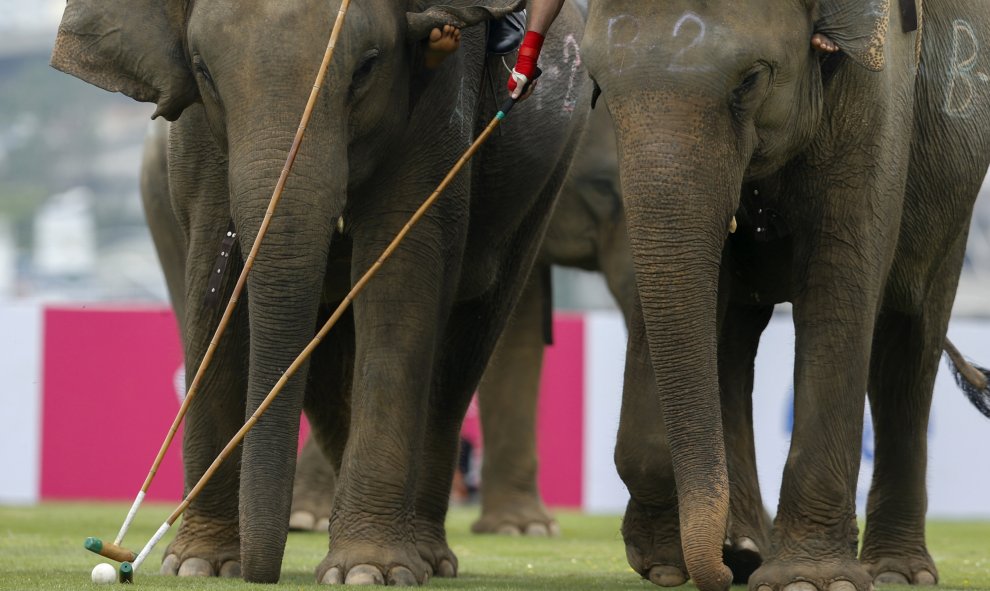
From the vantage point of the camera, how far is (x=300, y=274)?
559 cm

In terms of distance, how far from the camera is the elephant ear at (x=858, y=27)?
219 inches

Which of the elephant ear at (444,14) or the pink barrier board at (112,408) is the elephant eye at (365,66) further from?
the pink barrier board at (112,408)

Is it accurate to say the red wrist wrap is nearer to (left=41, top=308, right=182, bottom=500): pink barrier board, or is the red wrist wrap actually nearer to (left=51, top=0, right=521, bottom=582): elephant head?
(left=51, top=0, right=521, bottom=582): elephant head

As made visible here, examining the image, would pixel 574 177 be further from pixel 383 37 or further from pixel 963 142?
pixel 383 37

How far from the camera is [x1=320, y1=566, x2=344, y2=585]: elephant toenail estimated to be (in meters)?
5.89

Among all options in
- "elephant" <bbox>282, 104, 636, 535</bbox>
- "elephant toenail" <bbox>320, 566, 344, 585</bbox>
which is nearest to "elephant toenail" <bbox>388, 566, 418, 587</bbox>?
"elephant toenail" <bbox>320, 566, 344, 585</bbox>

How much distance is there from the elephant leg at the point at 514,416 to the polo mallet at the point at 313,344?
428 cm

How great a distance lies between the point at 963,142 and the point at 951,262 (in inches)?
28.5

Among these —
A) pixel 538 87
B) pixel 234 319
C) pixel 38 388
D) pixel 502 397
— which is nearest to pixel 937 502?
pixel 502 397

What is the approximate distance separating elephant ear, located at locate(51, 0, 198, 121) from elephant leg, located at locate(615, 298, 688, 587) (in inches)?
62.5

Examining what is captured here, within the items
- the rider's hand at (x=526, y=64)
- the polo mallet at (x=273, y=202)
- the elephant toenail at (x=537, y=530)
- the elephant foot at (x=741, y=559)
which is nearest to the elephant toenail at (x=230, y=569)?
the polo mallet at (x=273, y=202)

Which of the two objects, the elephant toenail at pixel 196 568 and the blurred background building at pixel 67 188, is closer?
the elephant toenail at pixel 196 568

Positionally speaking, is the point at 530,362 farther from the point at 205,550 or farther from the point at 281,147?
the point at 281,147

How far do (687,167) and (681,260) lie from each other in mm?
247
